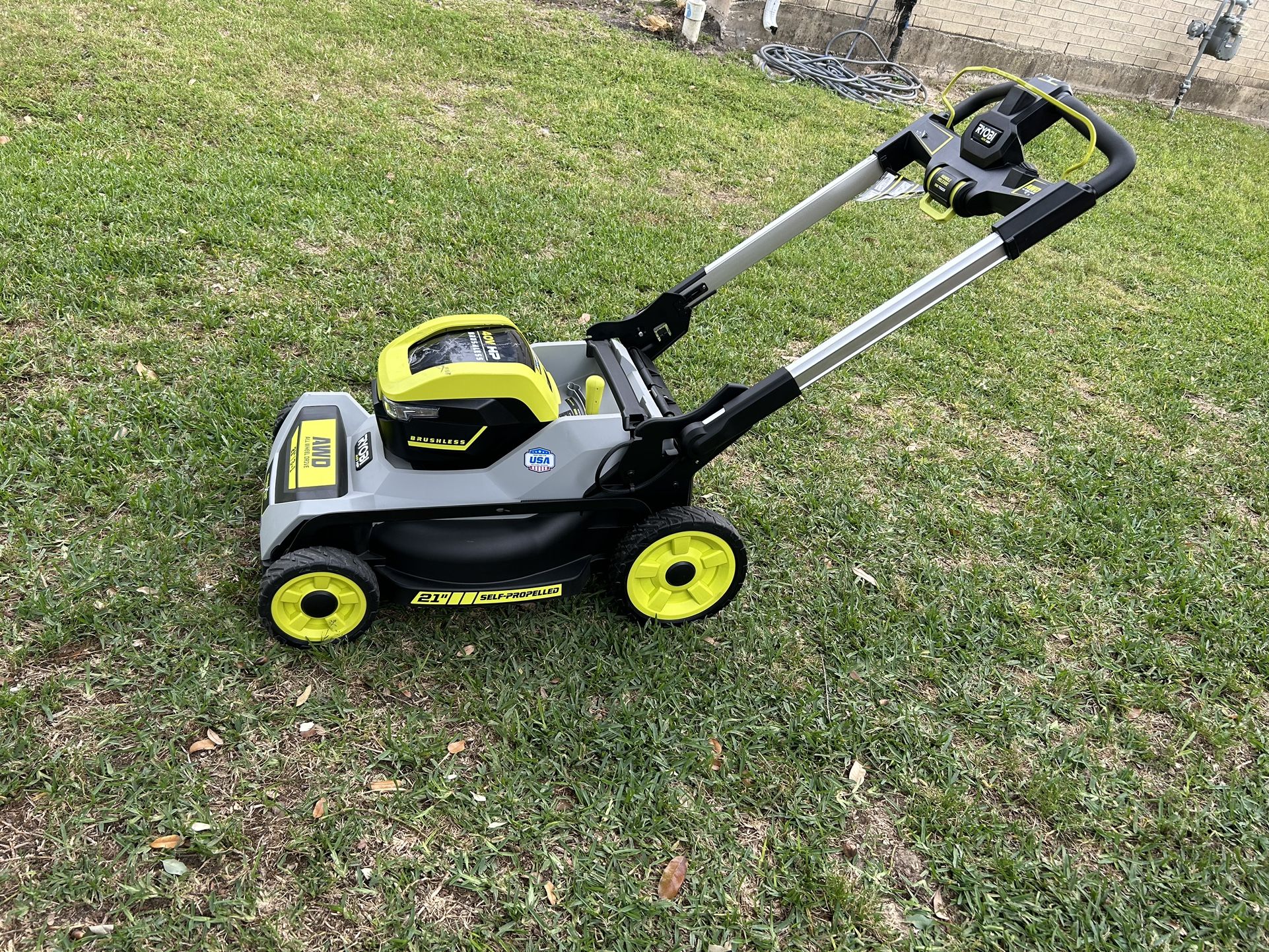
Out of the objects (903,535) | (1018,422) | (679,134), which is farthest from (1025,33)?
(903,535)

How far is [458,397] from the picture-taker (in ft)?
8.07

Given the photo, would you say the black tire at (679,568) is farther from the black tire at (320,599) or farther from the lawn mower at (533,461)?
the black tire at (320,599)

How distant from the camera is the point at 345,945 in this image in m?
2.02

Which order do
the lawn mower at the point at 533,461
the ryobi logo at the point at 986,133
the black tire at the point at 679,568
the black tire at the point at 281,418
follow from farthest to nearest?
the black tire at the point at 281,418 → the black tire at the point at 679,568 → the ryobi logo at the point at 986,133 → the lawn mower at the point at 533,461

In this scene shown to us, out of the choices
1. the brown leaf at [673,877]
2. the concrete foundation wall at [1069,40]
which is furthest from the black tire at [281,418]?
the concrete foundation wall at [1069,40]

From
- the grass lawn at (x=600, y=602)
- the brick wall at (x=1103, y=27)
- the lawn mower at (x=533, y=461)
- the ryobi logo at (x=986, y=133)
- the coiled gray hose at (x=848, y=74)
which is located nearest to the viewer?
the grass lawn at (x=600, y=602)

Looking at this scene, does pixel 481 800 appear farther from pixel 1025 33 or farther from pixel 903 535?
pixel 1025 33

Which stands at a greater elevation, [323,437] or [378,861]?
[323,437]

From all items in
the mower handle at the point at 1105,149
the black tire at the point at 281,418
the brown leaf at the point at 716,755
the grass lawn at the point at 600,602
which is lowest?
the brown leaf at the point at 716,755

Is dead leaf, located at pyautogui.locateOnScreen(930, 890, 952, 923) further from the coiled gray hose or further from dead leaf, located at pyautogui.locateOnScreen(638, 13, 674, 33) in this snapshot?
dead leaf, located at pyautogui.locateOnScreen(638, 13, 674, 33)

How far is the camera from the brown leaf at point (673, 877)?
222 cm

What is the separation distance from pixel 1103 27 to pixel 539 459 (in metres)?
10.6

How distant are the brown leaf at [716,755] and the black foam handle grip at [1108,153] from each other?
1.86 meters

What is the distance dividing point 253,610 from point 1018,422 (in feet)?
11.6
